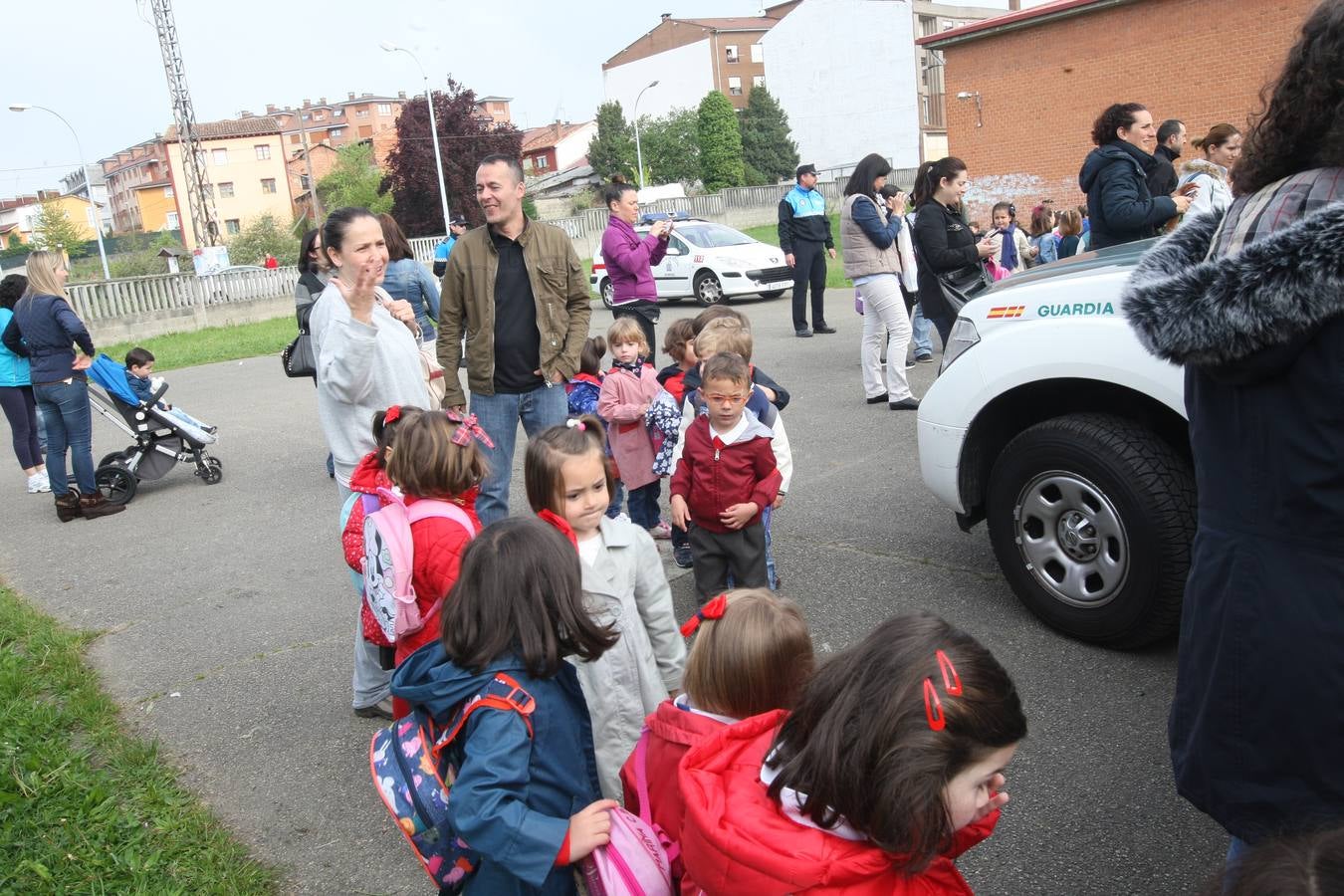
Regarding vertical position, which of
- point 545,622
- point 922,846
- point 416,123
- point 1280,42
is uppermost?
point 416,123

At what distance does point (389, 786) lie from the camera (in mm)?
2096

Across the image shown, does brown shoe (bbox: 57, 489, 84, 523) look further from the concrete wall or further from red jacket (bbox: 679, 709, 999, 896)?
the concrete wall

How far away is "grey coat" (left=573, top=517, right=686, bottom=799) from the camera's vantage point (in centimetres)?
279

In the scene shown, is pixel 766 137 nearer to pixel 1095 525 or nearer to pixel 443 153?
pixel 443 153

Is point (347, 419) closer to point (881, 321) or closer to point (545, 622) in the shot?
point (545, 622)

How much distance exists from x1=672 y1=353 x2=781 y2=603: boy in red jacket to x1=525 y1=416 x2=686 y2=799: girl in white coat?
0.88 meters

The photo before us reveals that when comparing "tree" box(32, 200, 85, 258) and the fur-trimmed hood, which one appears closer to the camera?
the fur-trimmed hood

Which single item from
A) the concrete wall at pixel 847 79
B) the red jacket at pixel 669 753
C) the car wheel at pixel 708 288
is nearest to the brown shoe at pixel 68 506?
the red jacket at pixel 669 753

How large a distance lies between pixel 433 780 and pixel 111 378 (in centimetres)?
698

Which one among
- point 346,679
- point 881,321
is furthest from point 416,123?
point 346,679

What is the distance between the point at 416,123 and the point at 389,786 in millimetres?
53724

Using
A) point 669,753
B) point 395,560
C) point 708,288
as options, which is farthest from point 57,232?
point 669,753

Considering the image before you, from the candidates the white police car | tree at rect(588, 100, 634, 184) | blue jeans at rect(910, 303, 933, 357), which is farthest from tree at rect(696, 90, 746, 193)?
blue jeans at rect(910, 303, 933, 357)

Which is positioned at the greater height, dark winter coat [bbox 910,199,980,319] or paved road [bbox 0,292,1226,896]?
dark winter coat [bbox 910,199,980,319]
